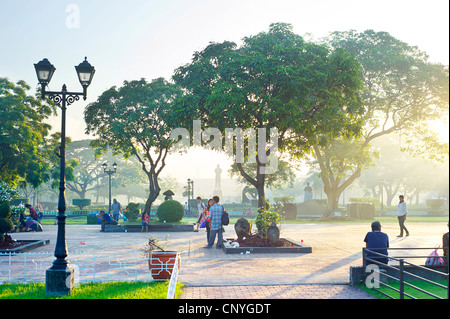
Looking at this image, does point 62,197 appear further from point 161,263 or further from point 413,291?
point 413,291

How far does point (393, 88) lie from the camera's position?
3384cm

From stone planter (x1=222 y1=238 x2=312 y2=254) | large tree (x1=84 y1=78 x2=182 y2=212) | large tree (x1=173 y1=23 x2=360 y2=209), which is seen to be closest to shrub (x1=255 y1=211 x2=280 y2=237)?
large tree (x1=173 y1=23 x2=360 y2=209)

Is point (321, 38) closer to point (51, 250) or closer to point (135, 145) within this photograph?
point (135, 145)

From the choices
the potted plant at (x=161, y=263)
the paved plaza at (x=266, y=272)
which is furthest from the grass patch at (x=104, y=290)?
the paved plaza at (x=266, y=272)

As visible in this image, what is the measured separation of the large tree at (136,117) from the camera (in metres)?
27.2

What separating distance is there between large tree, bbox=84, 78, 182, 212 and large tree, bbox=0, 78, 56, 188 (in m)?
4.01

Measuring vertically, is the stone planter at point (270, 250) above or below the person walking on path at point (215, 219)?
below

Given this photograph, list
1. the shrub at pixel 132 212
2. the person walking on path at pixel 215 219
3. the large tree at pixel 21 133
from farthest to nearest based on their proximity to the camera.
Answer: the shrub at pixel 132 212
the large tree at pixel 21 133
the person walking on path at pixel 215 219

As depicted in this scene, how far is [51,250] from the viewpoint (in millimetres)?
15648

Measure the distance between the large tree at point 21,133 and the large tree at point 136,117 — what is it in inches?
158

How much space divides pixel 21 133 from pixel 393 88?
86.0 feet

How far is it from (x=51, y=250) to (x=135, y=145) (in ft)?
50.7

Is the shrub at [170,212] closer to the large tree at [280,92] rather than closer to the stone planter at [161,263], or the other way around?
the large tree at [280,92]

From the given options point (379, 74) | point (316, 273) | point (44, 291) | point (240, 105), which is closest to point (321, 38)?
point (379, 74)
